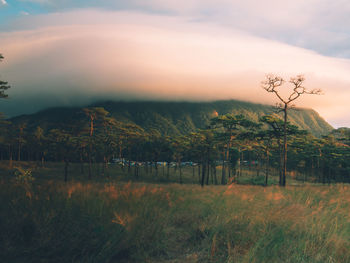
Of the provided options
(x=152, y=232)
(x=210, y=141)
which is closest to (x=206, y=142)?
(x=210, y=141)

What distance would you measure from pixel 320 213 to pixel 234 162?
53.4 meters

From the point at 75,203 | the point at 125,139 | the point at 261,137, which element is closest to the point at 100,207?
the point at 75,203

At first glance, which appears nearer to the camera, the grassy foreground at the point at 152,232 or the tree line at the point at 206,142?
the grassy foreground at the point at 152,232

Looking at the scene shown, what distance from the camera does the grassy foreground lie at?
9.93 ft

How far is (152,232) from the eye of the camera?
3664 mm

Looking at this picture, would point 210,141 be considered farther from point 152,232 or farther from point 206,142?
point 152,232

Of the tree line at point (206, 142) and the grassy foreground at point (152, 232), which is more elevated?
the grassy foreground at point (152, 232)

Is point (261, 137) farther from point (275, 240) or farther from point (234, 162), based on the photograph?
point (275, 240)

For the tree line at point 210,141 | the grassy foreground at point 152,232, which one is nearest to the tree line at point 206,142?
the tree line at point 210,141

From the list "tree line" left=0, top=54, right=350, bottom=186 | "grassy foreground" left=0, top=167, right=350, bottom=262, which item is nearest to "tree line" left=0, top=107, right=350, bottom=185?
"tree line" left=0, top=54, right=350, bottom=186

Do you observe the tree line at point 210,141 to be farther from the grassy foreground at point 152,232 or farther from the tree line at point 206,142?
the grassy foreground at point 152,232

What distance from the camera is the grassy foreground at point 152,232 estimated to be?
3.03m

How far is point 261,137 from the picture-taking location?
33875 mm

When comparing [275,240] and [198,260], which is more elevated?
[275,240]
